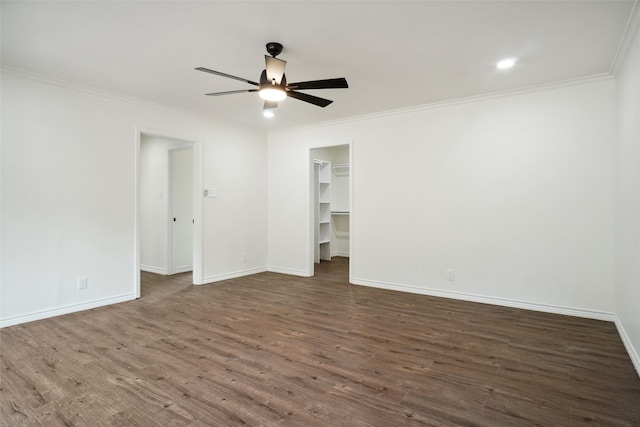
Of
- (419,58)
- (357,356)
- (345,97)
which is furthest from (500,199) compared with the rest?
(357,356)

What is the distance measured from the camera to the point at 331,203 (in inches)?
305

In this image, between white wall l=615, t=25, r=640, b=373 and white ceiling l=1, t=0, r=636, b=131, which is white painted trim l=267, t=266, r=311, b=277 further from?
white wall l=615, t=25, r=640, b=373

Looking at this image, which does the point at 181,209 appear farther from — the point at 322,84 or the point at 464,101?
the point at 464,101

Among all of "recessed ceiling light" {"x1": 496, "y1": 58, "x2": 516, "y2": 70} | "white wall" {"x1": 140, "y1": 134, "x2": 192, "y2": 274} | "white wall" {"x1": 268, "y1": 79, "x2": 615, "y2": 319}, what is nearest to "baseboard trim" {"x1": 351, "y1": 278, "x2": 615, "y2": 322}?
"white wall" {"x1": 268, "y1": 79, "x2": 615, "y2": 319}

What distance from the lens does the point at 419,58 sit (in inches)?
117

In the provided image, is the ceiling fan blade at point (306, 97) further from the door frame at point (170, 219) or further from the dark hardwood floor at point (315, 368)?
the door frame at point (170, 219)

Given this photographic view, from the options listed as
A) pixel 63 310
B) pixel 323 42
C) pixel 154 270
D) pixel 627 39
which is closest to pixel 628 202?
pixel 627 39

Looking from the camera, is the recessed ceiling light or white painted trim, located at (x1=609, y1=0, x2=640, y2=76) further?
the recessed ceiling light

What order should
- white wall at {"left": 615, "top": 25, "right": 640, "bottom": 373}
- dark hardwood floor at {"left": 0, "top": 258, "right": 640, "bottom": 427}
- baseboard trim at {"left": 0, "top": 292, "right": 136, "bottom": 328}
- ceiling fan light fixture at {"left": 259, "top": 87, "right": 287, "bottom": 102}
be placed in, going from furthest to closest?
baseboard trim at {"left": 0, "top": 292, "right": 136, "bottom": 328} → ceiling fan light fixture at {"left": 259, "top": 87, "right": 287, "bottom": 102} → white wall at {"left": 615, "top": 25, "right": 640, "bottom": 373} → dark hardwood floor at {"left": 0, "top": 258, "right": 640, "bottom": 427}

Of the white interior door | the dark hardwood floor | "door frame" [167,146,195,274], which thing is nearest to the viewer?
the dark hardwood floor

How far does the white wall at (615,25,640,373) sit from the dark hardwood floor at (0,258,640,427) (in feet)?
0.80

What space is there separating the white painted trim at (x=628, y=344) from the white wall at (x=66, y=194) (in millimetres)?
4929

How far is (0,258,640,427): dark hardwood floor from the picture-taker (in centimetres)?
181

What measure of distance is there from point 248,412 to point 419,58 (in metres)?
3.08
